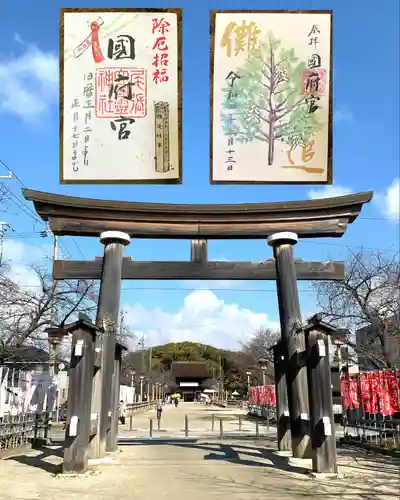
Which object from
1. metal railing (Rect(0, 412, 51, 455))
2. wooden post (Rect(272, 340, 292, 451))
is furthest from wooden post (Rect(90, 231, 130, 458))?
wooden post (Rect(272, 340, 292, 451))

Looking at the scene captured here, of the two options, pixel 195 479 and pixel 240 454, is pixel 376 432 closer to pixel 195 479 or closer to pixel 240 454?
pixel 240 454

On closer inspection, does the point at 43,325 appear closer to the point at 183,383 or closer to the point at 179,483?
the point at 179,483

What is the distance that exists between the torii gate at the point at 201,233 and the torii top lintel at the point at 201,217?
0.03 metres

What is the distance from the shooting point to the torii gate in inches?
487

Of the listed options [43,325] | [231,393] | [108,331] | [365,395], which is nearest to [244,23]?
[108,331]

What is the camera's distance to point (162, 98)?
448 inches

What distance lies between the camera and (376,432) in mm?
15648

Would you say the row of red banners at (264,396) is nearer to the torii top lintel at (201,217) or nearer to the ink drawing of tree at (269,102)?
the torii top lintel at (201,217)

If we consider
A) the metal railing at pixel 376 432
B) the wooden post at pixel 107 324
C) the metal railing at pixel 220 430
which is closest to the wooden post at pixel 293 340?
the metal railing at pixel 376 432

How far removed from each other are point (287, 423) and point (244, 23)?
10.1 metres

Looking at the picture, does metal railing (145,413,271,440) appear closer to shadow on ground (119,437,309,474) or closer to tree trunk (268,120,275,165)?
shadow on ground (119,437,309,474)

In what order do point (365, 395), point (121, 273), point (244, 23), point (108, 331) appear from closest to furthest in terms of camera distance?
point (244, 23), point (108, 331), point (121, 273), point (365, 395)

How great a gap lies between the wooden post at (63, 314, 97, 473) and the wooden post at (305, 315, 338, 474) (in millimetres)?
4500

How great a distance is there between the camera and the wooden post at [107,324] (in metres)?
11.2
